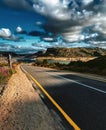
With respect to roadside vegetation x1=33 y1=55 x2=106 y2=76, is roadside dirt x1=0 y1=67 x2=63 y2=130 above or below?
above

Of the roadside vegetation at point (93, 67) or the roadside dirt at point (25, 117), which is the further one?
the roadside vegetation at point (93, 67)

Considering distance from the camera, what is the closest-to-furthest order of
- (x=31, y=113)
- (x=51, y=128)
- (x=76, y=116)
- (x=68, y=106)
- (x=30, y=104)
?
(x=51, y=128) → (x=76, y=116) → (x=31, y=113) → (x=68, y=106) → (x=30, y=104)

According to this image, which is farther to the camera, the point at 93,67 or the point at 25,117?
the point at 93,67

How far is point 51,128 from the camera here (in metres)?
6.05

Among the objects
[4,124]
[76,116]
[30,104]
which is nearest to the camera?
[4,124]

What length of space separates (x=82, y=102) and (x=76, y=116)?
2060mm

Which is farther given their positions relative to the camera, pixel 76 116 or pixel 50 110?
pixel 50 110

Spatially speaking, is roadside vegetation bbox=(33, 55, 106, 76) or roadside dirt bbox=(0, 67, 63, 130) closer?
roadside dirt bbox=(0, 67, 63, 130)

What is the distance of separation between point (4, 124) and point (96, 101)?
3992 mm

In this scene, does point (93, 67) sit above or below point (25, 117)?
below

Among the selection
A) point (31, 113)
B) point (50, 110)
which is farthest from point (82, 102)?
point (31, 113)

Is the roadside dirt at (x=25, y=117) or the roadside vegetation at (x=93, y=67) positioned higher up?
the roadside dirt at (x=25, y=117)

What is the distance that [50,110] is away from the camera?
820 centimetres

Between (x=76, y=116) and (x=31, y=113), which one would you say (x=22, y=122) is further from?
(x=76, y=116)
